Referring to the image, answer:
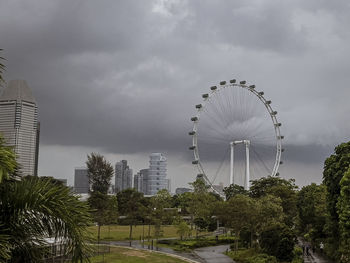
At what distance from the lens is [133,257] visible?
1556 inches

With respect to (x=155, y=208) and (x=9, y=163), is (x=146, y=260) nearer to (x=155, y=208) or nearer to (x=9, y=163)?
(x=155, y=208)

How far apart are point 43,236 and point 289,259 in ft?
115

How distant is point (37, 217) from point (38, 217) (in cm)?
1

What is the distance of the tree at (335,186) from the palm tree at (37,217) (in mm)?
29842

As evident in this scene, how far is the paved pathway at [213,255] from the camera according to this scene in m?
40.0

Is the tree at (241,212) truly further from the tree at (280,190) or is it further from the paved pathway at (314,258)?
the tree at (280,190)

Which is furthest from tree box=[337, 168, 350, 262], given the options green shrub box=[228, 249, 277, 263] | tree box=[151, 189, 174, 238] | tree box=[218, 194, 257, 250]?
tree box=[151, 189, 174, 238]

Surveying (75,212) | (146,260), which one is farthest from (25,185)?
(146,260)

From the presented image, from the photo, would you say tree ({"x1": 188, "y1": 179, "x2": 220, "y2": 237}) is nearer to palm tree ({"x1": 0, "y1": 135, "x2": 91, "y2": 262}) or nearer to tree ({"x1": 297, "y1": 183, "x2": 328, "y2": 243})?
tree ({"x1": 297, "y1": 183, "x2": 328, "y2": 243})

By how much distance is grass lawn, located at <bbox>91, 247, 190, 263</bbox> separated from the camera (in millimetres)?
37219

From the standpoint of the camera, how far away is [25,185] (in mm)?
5477

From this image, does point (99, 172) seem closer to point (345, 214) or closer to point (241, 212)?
point (241, 212)

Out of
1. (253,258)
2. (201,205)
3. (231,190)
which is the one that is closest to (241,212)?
(253,258)

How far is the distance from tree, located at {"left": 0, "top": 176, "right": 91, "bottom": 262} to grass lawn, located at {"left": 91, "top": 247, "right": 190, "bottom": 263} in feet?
104
